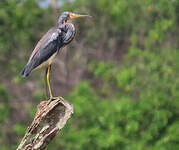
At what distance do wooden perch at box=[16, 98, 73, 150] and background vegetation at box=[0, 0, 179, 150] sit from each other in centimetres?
777

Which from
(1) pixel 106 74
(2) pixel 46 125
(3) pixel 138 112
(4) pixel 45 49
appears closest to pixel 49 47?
(4) pixel 45 49

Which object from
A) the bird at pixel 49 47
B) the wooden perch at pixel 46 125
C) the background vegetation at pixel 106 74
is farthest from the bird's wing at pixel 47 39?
the background vegetation at pixel 106 74

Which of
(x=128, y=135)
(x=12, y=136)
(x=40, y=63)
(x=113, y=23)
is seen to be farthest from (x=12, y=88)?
(x=40, y=63)

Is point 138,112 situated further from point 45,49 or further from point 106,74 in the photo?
point 45,49

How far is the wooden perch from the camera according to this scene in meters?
5.12

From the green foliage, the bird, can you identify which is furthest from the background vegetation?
the bird

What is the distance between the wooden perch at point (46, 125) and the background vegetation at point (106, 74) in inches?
306

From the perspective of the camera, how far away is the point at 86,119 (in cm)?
1508

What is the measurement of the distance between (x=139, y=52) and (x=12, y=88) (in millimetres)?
6358

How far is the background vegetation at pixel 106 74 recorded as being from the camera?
1373 centimetres

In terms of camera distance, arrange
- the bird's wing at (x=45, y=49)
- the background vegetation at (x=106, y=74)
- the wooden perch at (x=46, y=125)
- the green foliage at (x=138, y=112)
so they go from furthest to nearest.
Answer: the background vegetation at (x=106, y=74)
the green foliage at (x=138, y=112)
the bird's wing at (x=45, y=49)
the wooden perch at (x=46, y=125)

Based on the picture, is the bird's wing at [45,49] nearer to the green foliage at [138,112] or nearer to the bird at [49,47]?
the bird at [49,47]

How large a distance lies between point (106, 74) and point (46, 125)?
33.8 ft

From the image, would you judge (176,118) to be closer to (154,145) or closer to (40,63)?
(154,145)
